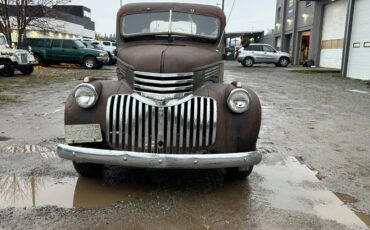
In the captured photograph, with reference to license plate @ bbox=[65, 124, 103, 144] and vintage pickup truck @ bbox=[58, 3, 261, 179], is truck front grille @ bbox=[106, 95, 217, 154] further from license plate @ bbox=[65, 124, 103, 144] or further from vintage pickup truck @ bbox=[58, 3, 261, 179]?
license plate @ bbox=[65, 124, 103, 144]

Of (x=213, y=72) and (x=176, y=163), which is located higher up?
(x=213, y=72)

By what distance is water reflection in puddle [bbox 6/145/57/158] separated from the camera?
5.60 m

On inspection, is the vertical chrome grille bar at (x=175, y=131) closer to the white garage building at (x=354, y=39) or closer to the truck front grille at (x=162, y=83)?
the truck front grille at (x=162, y=83)

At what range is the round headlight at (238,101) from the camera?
418 cm

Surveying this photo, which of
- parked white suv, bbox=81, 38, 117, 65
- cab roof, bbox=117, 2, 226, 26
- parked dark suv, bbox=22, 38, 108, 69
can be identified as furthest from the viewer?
parked white suv, bbox=81, 38, 117, 65

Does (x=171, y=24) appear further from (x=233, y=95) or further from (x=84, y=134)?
(x=84, y=134)

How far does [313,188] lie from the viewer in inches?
182

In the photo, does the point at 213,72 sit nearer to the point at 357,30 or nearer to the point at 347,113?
the point at 347,113

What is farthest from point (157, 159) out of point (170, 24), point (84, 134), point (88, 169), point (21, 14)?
point (21, 14)

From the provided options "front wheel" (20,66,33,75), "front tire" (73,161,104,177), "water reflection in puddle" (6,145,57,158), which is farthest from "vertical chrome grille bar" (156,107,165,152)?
"front wheel" (20,66,33,75)

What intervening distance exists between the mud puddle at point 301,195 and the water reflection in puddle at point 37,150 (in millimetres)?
2849

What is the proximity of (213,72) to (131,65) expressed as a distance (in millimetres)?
1096

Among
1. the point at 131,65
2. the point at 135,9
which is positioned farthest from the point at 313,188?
the point at 135,9

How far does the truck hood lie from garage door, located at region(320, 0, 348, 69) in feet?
78.1
